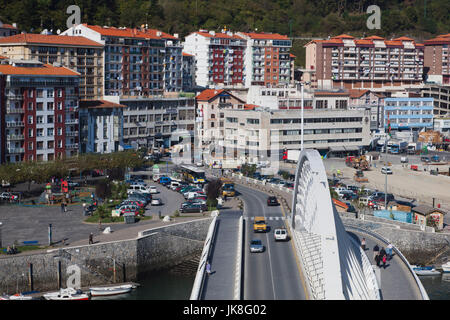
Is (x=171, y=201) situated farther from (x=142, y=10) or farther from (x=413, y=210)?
(x=142, y=10)

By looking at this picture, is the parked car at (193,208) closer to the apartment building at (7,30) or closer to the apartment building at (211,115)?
the apartment building at (211,115)

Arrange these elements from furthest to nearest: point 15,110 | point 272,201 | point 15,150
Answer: point 15,150 < point 15,110 < point 272,201

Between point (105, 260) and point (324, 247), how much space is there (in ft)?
63.3

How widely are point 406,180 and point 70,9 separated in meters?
52.7

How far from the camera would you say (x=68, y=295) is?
41.9m

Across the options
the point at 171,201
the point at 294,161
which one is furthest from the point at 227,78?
the point at 171,201

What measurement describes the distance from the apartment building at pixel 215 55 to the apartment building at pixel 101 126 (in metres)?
29.3

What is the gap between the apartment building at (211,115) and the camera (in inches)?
3885

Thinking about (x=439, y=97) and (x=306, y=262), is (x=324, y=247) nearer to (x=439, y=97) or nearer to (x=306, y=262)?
(x=306, y=262)

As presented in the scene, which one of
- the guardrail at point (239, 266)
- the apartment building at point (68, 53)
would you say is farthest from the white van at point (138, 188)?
the apartment building at point (68, 53)

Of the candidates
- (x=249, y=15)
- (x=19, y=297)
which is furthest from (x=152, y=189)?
(x=249, y=15)

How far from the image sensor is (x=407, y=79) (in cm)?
13738

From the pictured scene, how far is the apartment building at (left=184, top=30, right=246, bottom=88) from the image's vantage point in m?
113
